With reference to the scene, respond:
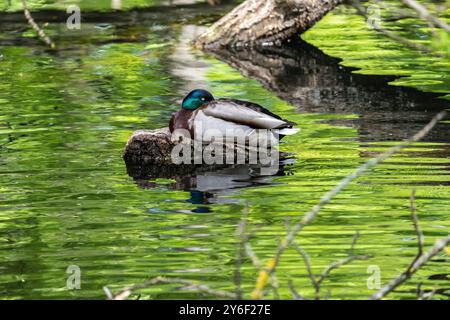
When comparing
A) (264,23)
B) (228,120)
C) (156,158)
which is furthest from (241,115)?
(264,23)

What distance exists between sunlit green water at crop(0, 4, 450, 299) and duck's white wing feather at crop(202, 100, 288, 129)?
13.3 inches

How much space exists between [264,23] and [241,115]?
5611mm

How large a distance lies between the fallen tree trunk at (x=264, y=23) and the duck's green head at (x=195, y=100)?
510 centimetres

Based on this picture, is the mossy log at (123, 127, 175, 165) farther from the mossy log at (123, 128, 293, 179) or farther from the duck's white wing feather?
the duck's white wing feather

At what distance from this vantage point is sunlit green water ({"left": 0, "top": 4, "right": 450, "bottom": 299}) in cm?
775

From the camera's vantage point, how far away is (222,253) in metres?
8.13

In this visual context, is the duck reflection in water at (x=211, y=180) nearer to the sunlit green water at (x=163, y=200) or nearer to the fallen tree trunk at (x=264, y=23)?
the sunlit green water at (x=163, y=200)

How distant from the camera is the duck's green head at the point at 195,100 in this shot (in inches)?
450

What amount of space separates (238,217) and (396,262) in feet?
5.31

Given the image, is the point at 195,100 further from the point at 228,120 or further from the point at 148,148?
the point at 148,148

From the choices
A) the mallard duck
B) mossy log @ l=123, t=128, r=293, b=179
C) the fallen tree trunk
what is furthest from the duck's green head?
the fallen tree trunk

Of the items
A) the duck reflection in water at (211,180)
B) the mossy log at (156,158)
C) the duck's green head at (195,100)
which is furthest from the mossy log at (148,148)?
the duck's green head at (195,100)

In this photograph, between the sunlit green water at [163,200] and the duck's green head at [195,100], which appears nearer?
the sunlit green water at [163,200]

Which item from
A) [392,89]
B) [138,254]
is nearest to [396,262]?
[138,254]
